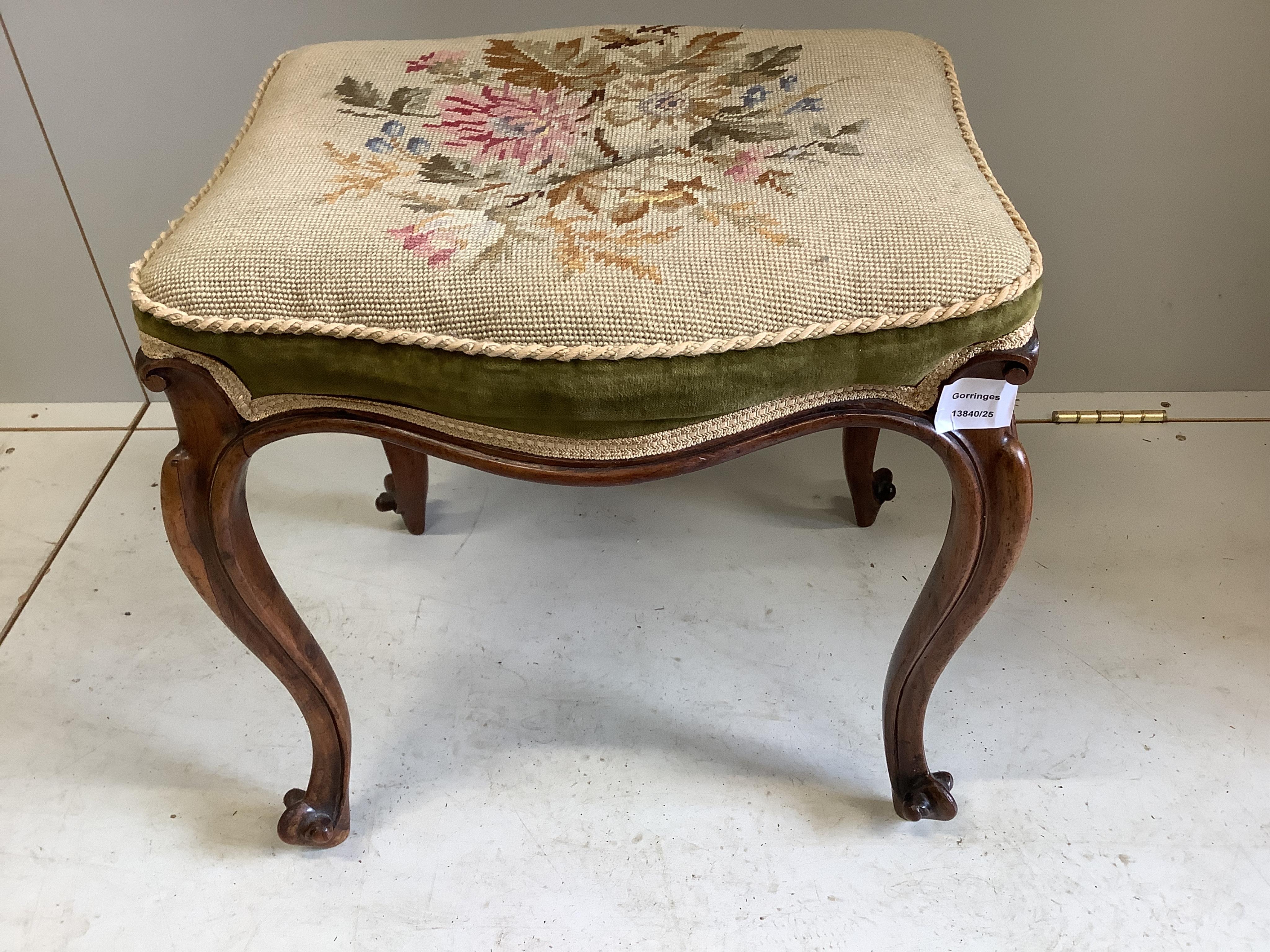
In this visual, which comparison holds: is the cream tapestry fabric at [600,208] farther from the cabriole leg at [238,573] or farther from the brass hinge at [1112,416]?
the brass hinge at [1112,416]

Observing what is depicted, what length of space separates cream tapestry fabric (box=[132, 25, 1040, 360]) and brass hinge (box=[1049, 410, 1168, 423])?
61 centimetres

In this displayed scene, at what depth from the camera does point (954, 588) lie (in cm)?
62

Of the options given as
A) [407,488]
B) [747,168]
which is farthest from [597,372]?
[407,488]

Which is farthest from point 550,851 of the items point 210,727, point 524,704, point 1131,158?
point 1131,158

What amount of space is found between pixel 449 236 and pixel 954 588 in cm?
38

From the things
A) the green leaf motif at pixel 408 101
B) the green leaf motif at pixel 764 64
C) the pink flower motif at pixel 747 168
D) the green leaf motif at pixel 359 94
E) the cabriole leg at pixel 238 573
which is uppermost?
the green leaf motif at pixel 359 94

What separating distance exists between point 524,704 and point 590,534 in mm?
237

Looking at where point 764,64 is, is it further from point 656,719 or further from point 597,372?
point 656,719

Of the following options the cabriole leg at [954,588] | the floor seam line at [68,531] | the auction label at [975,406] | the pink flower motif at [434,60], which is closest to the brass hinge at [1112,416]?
the cabriole leg at [954,588]

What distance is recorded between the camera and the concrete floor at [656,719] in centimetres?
71

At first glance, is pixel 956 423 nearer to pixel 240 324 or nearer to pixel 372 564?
pixel 240 324

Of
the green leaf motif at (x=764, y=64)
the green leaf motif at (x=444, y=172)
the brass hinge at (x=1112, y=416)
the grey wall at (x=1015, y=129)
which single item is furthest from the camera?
the brass hinge at (x=1112, y=416)

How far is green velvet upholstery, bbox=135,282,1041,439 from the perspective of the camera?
19.4 inches

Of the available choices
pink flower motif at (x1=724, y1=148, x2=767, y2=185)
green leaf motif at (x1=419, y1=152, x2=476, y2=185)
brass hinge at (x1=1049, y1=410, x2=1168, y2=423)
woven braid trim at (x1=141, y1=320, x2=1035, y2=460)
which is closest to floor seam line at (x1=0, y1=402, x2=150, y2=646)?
woven braid trim at (x1=141, y1=320, x2=1035, y2=460)
